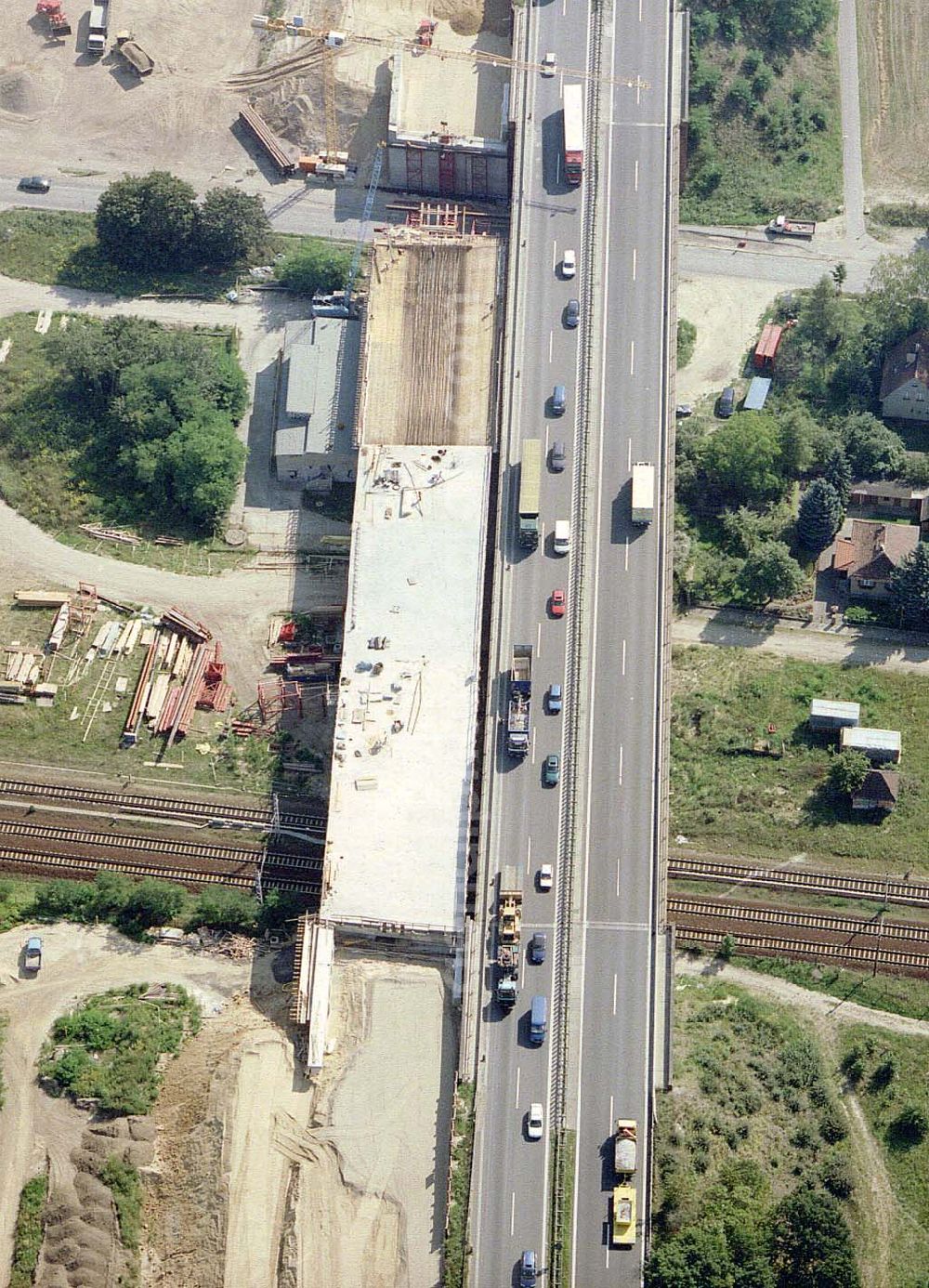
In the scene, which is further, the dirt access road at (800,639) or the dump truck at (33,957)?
the dirt access road at (800,639)

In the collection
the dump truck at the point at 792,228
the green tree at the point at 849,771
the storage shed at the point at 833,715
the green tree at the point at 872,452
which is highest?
the dump truck at the point at 792,228

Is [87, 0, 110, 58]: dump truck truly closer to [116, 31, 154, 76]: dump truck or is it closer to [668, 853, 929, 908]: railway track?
[116, 31, 154, 76]: dump truck

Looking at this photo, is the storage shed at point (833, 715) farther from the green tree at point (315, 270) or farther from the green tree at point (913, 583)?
the green tree at point (315, 270)

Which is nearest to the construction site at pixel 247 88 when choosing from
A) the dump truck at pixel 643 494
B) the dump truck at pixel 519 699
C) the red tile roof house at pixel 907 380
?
the dump truck at pixel 643 494

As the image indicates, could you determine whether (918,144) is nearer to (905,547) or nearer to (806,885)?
(905,547)

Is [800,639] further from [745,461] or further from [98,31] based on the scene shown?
[98,31]

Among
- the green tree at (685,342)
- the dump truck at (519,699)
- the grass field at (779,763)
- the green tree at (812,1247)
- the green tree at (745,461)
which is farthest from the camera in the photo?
the green tree at (685,342)

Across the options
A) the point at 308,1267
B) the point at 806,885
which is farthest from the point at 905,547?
the point at 308,1267
